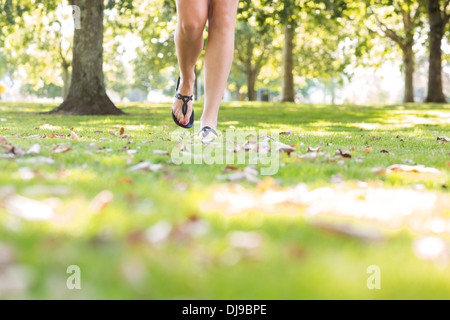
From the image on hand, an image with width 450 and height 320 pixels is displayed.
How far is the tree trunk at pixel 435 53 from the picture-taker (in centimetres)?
1648

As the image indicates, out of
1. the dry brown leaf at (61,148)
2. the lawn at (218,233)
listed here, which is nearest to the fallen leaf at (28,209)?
the lawn at (218,233)

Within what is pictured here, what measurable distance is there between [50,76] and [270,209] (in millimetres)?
41498

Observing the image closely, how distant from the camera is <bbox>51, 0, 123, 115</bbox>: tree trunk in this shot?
973 centimetres

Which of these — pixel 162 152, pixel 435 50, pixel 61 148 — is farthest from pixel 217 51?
pixel 435 50

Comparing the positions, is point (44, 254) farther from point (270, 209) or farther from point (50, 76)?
point (50, 76)

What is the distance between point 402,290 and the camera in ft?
3.51

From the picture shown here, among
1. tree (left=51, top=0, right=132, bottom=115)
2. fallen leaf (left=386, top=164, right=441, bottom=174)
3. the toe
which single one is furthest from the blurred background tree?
fallen leaf (left=386, top=164, right=441, bottom=174)

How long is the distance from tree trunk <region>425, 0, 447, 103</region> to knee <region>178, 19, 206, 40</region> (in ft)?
50.3

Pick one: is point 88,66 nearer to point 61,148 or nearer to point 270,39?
point 61,148

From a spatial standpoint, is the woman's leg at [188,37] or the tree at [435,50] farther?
the tree at [435,50]

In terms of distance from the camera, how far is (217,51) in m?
4.09

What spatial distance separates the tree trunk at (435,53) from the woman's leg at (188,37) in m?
15.0

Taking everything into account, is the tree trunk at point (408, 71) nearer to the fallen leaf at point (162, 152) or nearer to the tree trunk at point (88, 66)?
the tree trunk at point (88, 66)
